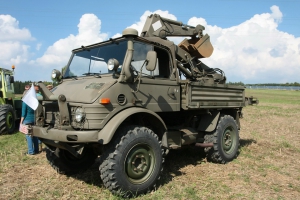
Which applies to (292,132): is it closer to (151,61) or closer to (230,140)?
(230,140)

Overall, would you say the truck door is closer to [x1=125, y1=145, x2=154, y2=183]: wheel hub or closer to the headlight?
[x1=125, y1=145, x2=154, y2=183]: wheel hub

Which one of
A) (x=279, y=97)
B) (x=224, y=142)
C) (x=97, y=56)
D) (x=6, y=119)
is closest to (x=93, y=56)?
(x=97, y=56)

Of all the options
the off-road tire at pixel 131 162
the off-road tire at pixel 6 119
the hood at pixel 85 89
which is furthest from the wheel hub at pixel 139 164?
the off-road tire at pixel 6 119

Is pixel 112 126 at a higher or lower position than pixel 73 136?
higher

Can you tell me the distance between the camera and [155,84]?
4.95 meters

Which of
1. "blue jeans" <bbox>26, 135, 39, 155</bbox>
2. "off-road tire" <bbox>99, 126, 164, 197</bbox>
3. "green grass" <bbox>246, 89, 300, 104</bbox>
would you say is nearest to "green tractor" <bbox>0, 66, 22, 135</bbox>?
"blue jeans" <bbox>26, 135, 39, 155</bbox>

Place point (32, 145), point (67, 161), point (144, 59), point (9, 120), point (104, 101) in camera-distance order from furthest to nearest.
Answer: point (9, 120)
point (32, 145)
point (67, 161)
point (144, 59)
point (104, 101)

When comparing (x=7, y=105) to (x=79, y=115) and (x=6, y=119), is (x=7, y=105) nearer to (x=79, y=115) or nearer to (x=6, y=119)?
(x=6, y=119)

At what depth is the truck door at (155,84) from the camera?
467cm

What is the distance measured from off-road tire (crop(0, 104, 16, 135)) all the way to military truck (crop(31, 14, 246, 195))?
5087 mm

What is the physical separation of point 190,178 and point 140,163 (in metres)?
1.20

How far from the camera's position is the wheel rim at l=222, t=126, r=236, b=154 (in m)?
6.52

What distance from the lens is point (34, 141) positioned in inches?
269

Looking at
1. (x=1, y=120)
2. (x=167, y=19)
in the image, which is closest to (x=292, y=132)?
(x=167, y=19)
